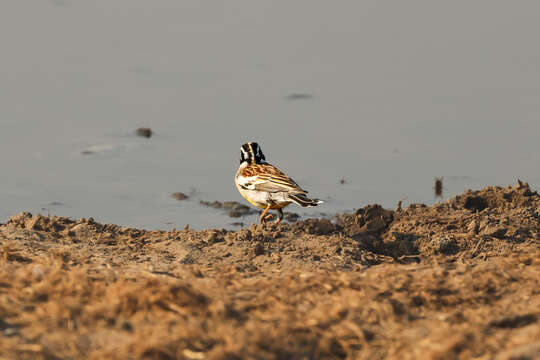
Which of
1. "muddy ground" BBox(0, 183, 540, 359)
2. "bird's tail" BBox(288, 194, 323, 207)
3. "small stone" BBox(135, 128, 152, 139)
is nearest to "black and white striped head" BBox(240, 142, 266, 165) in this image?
"bird's tail" BBox(288, 194, 323, 207)

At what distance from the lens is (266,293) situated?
6.83 metres

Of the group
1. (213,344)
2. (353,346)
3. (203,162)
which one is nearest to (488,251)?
(353,346)

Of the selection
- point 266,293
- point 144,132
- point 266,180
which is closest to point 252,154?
point 266,180

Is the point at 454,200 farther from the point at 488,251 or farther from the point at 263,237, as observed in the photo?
the point at 263,237

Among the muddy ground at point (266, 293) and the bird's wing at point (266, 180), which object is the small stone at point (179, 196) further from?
the muddy ground at point (266, 293)

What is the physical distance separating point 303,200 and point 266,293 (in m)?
3.31

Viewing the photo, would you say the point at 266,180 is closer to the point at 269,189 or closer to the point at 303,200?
the point at 269,189

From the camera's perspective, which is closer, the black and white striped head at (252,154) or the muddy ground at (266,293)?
the muddy ground at (266,293)

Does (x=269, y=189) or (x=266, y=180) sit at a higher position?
(x=266, y=180)

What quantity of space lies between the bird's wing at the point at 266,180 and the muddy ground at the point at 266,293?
0.50 metres

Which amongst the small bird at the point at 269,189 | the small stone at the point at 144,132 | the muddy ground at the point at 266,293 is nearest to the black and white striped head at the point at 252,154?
the small bird at the point at 269,189

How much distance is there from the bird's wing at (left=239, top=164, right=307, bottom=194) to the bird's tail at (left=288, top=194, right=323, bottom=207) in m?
0.05

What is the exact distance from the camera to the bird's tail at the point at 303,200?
393 inches

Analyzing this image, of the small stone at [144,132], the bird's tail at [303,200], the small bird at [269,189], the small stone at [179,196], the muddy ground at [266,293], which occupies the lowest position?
the muddy ground at [266,293]
